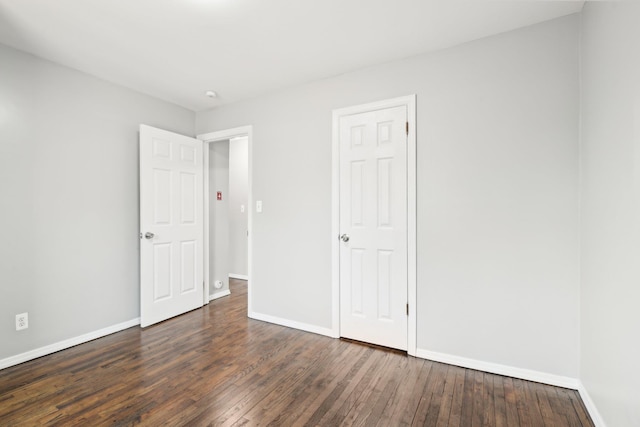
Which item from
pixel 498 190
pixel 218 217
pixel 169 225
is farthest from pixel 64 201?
pixel 498 190

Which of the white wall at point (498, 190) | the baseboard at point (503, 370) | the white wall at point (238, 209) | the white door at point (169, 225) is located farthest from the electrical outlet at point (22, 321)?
the baseboard at point (503, 370)

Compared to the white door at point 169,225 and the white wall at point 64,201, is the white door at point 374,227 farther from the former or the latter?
the white wall at point 64,201

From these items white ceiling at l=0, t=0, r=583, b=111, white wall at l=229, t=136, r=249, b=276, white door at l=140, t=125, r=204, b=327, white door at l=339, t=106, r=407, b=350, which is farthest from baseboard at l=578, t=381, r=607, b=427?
white wall at l=229, t=136, r=249, b=276

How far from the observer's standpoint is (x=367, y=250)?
265cm

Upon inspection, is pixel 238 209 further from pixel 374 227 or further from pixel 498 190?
pixel 498 190

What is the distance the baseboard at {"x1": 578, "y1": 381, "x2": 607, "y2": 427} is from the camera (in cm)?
158

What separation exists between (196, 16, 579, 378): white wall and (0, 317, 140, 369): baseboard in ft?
8.46

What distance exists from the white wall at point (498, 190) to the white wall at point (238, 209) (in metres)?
2.92

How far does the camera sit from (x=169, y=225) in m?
3.30

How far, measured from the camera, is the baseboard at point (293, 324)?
2858 mm

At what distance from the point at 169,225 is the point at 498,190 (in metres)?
3.18

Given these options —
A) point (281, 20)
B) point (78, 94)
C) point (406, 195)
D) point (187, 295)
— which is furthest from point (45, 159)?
point (406, 195)

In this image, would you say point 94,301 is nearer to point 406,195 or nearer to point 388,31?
point 406,195

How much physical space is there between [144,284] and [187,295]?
540 mm
